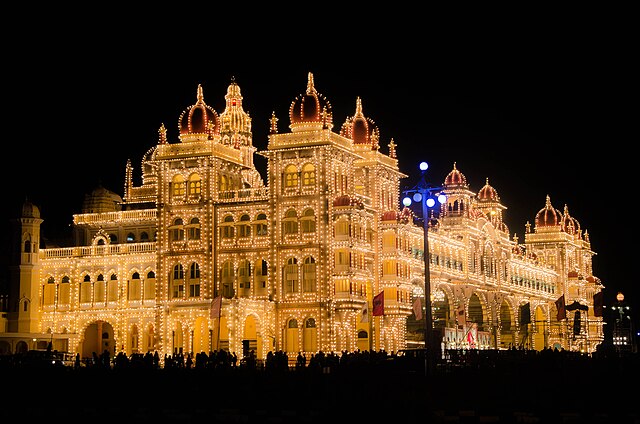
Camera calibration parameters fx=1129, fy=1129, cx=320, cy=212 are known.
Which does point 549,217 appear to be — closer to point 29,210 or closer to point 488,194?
point 488,194

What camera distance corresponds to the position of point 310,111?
78.1 metres

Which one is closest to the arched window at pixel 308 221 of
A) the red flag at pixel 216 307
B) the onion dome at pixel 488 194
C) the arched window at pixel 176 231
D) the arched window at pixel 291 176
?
the arched window at pixel 291 176

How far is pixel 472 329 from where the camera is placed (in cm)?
9575

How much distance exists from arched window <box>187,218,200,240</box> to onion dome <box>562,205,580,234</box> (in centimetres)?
5819

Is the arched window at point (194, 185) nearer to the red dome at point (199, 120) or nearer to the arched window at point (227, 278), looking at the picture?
the red dome at point (199, 120)

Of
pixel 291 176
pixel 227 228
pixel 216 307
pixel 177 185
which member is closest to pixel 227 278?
pixel 227 228

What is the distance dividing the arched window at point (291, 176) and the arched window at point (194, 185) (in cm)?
697

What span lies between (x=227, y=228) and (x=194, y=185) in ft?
13.4

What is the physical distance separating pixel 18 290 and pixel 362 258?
1067 inches

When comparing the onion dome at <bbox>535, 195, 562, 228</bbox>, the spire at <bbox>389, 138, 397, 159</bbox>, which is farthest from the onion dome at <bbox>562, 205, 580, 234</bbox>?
the spire at <bbox>389, 138, 397, 159</bbox>

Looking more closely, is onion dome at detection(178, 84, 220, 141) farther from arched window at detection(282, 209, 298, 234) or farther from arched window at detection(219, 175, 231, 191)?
arched window at detection(282, 209, 298, 234)

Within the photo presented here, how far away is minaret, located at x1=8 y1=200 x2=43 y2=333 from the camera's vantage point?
8562 centimetres

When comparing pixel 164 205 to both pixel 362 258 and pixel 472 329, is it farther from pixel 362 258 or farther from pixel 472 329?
pixel 472 329

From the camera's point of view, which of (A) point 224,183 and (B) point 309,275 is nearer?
(B) point 309,275
